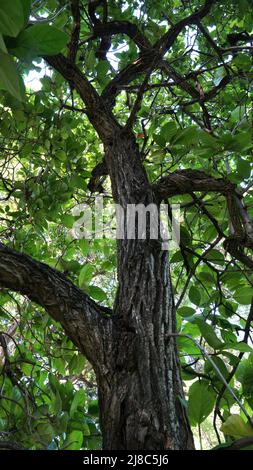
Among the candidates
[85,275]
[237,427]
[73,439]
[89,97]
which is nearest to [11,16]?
[237,427]

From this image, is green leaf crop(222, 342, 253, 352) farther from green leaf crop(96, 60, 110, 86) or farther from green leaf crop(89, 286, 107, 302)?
green leaf crop(96, 60, 110, 86)

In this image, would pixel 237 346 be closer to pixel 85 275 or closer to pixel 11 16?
pixel 85 275

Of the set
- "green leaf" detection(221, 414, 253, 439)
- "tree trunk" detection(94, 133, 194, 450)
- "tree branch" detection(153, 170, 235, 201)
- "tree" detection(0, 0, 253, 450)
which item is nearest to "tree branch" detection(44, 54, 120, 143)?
"tree" detection(0, 0, 253, 450)

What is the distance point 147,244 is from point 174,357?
33 cm

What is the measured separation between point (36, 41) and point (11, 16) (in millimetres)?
73

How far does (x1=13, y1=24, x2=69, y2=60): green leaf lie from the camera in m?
0.50

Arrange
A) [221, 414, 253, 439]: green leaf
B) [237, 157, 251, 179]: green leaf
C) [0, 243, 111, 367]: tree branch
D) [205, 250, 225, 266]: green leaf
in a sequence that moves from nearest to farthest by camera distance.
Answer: [221, 414, 253, 439]: green leaf < [0, 243, 111, 367]: tree branch < [237, 157, 251, 179]: green leaf < [205, 250, 225, 266]: green leaf

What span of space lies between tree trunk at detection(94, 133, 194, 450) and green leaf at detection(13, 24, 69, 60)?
1.94 feet

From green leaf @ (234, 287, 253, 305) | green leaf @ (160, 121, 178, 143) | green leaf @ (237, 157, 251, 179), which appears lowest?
green leaf @ (234, 287, 253, 305)

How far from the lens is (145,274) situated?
104 centimetres

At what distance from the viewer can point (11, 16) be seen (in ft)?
1.43

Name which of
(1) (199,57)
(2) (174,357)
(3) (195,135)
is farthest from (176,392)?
(1) (199,57)

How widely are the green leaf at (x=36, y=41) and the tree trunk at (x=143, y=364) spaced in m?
0.59
